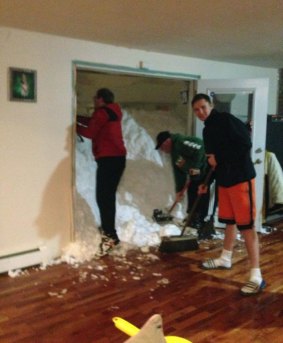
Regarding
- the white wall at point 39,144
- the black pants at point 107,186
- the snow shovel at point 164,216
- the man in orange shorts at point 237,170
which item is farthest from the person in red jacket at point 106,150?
the man in orange shorts at point 237,170

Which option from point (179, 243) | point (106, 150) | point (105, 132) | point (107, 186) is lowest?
point (179, 243)

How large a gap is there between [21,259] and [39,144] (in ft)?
3.07

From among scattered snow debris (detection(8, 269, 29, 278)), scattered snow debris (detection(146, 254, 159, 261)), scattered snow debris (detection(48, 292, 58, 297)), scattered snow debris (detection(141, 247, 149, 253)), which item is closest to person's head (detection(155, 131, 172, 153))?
scattered snow debris (detection(141, 247, 149, 253))

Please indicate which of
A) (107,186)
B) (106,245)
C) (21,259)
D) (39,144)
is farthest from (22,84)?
(106,245)

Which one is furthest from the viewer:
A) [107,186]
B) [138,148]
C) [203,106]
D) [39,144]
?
[138,148]

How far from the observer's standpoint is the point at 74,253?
3496mm

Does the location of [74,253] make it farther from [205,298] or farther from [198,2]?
[198,2]

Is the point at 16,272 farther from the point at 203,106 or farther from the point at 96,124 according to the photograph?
the point at 203,106

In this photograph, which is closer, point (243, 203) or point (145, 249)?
point (243, 203)

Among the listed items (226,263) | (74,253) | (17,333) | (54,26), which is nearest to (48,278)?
(74,253)

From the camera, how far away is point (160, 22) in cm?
287

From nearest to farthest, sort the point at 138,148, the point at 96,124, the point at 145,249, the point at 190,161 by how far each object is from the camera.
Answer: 1. the point at 96,124
2. the point at 145,249
3. the point at 190,161
4. the point at 138,148

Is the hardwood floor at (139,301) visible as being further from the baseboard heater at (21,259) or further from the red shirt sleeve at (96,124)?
the red shirt sleeve at (96,124)

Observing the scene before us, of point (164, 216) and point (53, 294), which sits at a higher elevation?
point (164, 216)
